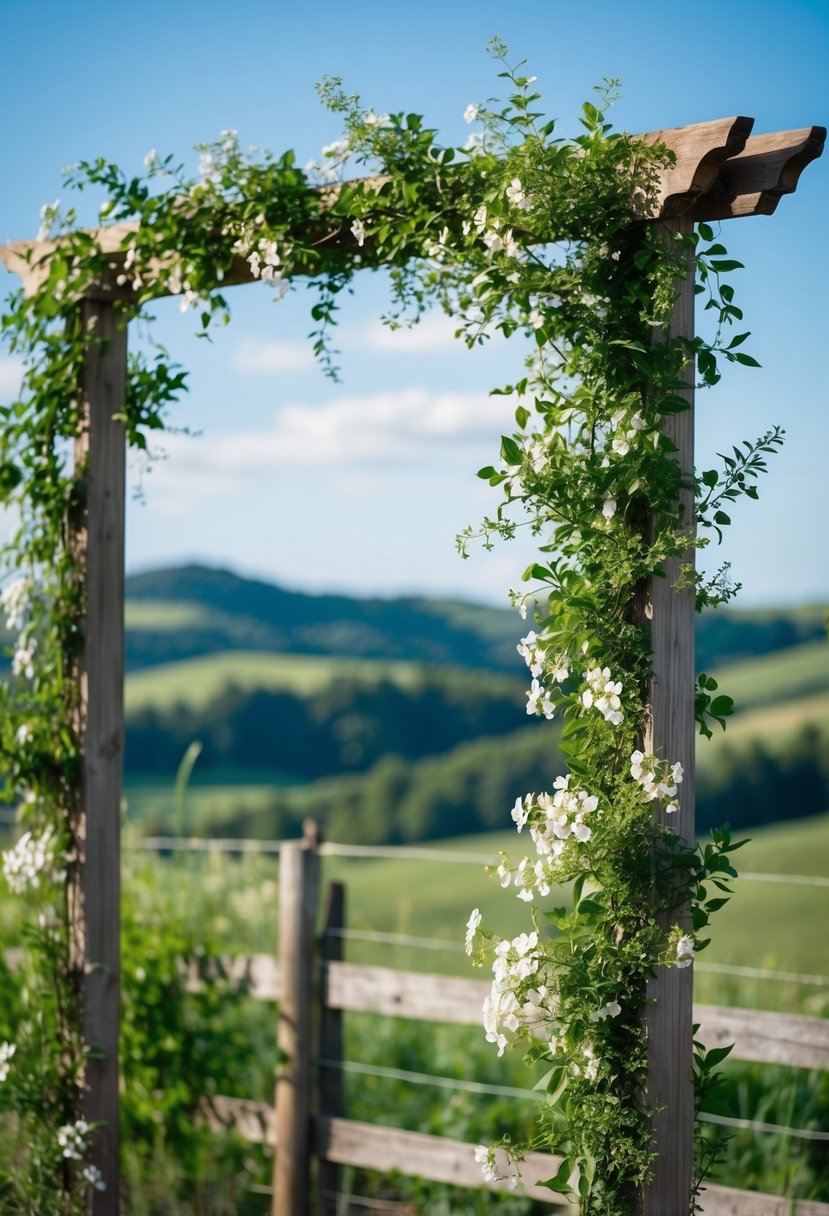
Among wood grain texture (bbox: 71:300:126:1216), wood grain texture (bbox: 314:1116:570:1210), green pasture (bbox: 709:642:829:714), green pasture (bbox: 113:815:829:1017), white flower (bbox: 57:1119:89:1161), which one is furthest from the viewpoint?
green pasture (bbox: 709:642:829:714)

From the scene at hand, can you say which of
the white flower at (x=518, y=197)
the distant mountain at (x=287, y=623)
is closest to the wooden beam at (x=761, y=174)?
the white flower at (x=518, y=197)

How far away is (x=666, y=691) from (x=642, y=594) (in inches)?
7.1

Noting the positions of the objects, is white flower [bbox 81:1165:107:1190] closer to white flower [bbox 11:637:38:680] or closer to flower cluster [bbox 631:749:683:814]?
white flower [bbox 11:637:38:680]

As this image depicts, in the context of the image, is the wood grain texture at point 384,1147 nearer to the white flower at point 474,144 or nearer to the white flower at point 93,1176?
the white flower at point 93,1176

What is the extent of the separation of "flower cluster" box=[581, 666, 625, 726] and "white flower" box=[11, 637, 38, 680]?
5.29 ft

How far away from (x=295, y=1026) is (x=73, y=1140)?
2.81 ft

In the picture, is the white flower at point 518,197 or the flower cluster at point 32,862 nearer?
the white flower at point 518,197

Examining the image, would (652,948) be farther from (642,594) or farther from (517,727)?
(517,727)

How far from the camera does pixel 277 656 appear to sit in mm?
16875

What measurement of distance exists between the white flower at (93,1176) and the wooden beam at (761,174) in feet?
8.33

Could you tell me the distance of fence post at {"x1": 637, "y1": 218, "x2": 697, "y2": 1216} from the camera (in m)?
2.00

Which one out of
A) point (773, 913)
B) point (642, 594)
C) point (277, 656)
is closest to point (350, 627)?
point (277, 656)

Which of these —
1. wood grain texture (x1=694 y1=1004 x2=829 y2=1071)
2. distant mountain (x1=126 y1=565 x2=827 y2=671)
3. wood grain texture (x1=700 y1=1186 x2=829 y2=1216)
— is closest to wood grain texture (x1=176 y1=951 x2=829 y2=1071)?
wood grain texture (x1=694 y1=1004 x2=829 y2=1071)

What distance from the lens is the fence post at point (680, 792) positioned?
2.00 metres
